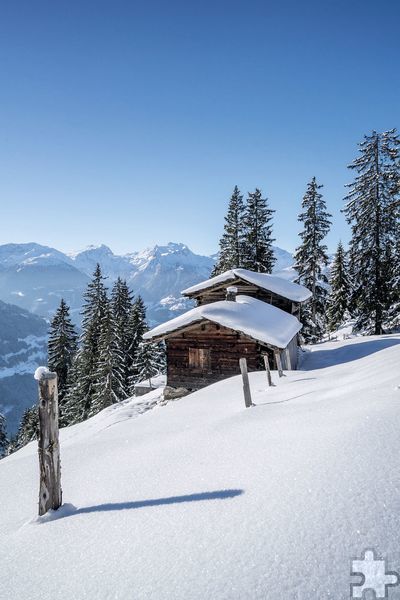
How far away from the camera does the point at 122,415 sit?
17562 mm

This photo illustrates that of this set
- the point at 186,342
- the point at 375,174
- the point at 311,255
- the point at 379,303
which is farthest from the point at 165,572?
the point at 311,255

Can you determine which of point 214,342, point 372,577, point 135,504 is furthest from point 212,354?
point 372,577

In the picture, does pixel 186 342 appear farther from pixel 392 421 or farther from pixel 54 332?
pixel 54 332

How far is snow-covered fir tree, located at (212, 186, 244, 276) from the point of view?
38.7 metres

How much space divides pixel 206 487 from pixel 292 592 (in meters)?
2.01

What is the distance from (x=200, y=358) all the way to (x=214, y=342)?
120cm

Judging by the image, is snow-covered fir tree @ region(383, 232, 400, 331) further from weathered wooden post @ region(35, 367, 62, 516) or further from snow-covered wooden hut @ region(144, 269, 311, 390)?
weathered wooden post @ region(35, 367, 62, 516)

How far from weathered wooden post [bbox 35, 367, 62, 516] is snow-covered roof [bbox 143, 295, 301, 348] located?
12.4 metres

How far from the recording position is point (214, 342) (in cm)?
1920

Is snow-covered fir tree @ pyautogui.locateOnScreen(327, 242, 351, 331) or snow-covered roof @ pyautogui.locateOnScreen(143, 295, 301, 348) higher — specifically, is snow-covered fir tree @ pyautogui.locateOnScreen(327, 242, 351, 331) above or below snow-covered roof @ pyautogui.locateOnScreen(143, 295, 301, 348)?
above

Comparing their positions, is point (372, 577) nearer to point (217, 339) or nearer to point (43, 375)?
point (43, 375)

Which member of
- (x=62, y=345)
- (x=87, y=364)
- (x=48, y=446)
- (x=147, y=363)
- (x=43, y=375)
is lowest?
(x=147, y=363)

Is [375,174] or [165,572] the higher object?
[375,174]

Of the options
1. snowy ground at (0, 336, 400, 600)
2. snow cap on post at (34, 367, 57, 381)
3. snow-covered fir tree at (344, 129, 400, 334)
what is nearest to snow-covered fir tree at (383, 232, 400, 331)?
snow-covered fir tree at (344, 129, 400, 334)
